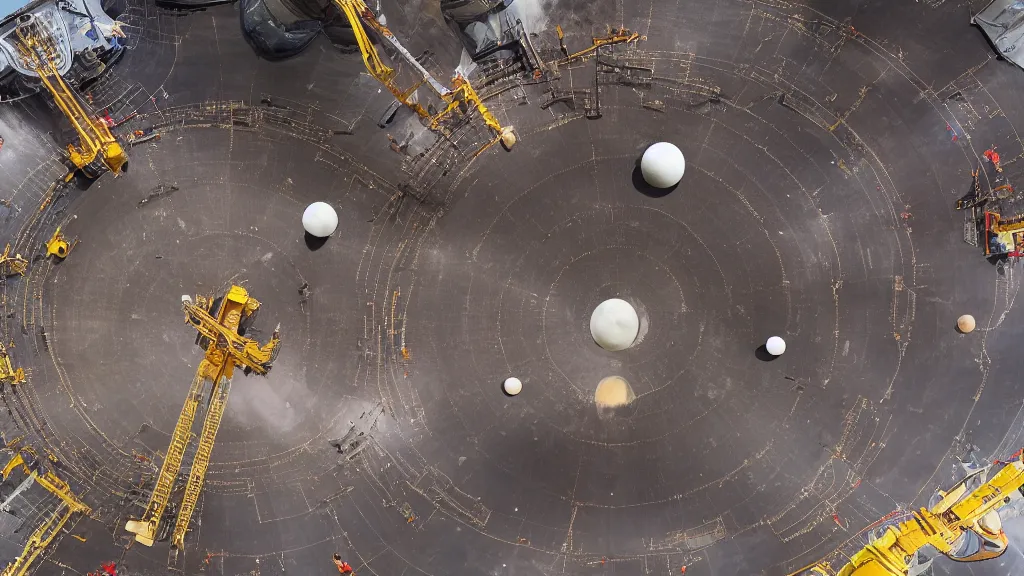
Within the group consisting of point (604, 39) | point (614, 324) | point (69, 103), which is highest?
point (604, 39)

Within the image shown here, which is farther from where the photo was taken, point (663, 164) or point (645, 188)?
point (645, 188)

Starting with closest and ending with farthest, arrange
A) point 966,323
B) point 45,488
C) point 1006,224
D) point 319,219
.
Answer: point 319,219, point 1006,224, point 966,323, point 45,488

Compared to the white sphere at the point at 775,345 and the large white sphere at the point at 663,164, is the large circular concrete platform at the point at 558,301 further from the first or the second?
the large white sphere at the point at 663,164

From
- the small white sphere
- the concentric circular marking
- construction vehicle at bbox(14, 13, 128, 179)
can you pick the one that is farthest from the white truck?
the small white sphere

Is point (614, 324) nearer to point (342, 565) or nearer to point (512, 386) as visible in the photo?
point (512, 386)

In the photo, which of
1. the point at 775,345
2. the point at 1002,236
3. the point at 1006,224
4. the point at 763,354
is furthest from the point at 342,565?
the point at 1006,224

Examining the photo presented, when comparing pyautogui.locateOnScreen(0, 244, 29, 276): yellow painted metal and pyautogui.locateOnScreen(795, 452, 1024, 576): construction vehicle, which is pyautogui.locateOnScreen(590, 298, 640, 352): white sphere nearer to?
pyautogui.locateOnScreen(795, 452, 1024, 576): construction vehicle

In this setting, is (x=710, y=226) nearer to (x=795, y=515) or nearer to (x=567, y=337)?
(x=567, y=337)

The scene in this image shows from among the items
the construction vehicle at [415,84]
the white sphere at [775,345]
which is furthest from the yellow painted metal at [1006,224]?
the construction vehicle at [415,84]
